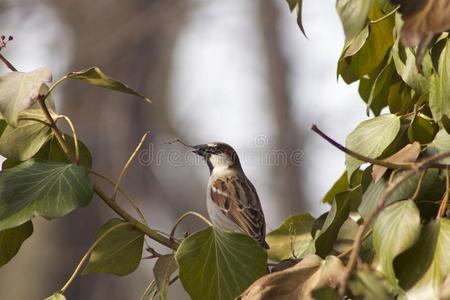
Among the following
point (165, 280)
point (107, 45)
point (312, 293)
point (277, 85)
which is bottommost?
point (277, 85)

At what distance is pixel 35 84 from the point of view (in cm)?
225

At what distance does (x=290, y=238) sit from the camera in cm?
283

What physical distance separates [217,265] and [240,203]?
268 centimetres

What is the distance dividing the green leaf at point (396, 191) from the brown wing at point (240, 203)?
241 centimetres

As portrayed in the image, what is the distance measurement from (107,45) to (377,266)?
34.3 feet

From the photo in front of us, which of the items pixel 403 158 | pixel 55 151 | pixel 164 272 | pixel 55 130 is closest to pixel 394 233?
pixel 403 158

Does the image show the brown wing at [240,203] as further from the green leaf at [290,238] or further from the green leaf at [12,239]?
the green leaf at [12,239]

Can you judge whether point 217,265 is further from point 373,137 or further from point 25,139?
point 25,139

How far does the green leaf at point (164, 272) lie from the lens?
2.45 meters

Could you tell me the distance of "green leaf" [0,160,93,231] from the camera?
227 cm

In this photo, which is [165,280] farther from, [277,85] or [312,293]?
[277,85]

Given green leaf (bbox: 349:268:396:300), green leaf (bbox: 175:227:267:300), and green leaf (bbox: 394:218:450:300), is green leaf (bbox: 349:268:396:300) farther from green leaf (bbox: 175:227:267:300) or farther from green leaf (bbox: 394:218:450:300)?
green leaf (bbox: 175:227:267:300)

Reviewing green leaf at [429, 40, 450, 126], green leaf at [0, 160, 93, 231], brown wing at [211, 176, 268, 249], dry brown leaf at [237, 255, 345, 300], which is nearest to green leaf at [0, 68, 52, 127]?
green leaf at [0, 160, 93, 231]

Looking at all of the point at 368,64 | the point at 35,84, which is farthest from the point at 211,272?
the point at 368,64
